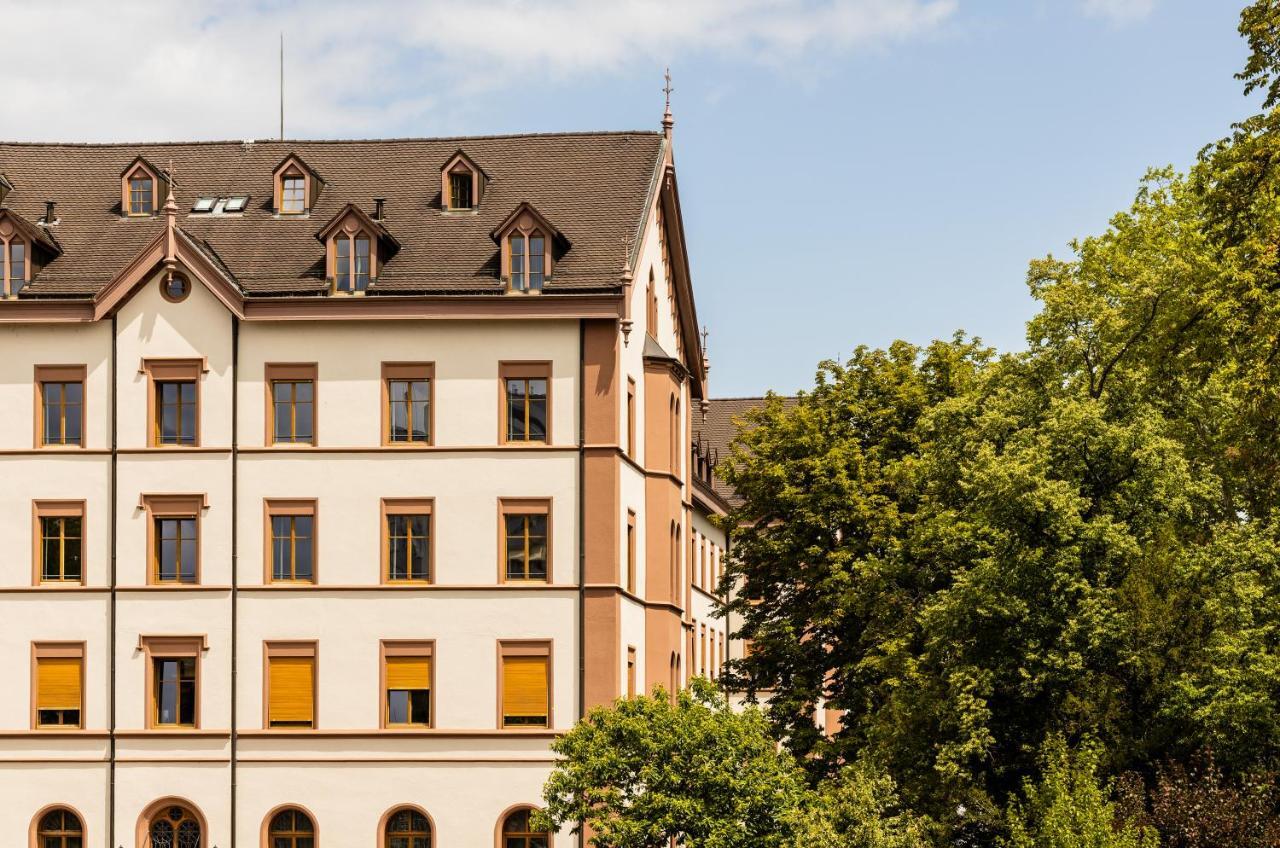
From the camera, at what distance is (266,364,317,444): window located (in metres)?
49.6

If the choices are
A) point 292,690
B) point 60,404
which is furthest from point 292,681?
point 60,404

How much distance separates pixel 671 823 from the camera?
39.7m

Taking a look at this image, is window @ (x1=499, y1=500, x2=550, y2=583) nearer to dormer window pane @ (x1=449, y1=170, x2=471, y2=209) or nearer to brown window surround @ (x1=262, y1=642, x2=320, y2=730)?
brown window surround @ (x1=262, y1=642, x2=320, y2=730)

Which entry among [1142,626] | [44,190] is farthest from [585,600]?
[44,190]

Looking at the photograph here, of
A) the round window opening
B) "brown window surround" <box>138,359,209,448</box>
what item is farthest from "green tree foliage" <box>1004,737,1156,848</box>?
the round window opening

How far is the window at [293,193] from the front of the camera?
5312 centimetres

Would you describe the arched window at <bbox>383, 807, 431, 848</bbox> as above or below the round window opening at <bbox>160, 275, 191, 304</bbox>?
below

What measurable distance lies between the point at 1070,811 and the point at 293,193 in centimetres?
2818

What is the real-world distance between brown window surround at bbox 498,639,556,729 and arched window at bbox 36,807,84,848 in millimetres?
10879

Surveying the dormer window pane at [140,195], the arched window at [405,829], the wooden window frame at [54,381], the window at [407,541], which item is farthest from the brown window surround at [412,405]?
the dormer window pane at [140,195]

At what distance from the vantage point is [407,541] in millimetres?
49031

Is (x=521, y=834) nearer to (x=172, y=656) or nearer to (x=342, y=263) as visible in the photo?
(x=172, y=656)

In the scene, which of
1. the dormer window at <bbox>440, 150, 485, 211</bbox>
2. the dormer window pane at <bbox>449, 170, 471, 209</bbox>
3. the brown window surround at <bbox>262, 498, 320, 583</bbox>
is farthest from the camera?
the dormer window pane at <bbox>449, 170, 471, 209</bbox>

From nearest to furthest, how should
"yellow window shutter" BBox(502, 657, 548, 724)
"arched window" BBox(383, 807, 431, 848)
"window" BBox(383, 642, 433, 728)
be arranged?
"arched window" BBox(383, 807, 431, 848) < "yellow window shutter" BBox(502, 657, 548, 724) < "window" BBox(383, 642, 433, 728)
